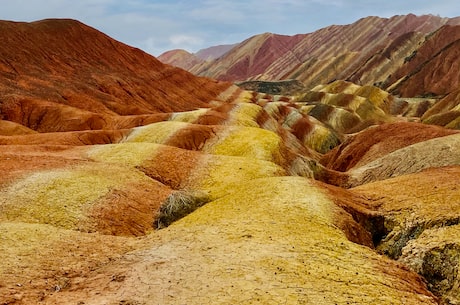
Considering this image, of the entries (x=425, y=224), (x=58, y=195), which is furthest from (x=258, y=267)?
(x=58, y=195)

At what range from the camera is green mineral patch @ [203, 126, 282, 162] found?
58.9 meters

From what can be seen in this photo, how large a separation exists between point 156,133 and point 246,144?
17.5 metres

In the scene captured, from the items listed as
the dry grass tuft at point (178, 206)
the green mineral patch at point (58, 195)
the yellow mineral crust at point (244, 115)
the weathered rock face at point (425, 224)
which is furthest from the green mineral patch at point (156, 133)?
the weathered rock face at point (425, 224)

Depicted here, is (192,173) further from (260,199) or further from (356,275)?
(356,275)

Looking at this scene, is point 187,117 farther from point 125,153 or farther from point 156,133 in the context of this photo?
point 125,153

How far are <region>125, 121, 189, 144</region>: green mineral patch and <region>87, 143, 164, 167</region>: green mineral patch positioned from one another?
14779mm

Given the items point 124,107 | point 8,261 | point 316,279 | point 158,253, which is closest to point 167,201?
point 158,253

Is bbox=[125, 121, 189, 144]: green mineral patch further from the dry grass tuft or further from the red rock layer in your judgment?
the red rock layer

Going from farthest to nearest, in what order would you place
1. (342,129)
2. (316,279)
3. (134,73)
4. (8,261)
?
1. (134,73)
2. (342,129)
3. (8,261)
4. (316,279)

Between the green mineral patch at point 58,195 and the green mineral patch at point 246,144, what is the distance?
21935 mm

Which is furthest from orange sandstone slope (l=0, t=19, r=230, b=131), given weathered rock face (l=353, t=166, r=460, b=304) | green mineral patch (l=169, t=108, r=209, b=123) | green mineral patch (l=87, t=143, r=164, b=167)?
weathered rock face (l=353, t=166, r=460, b=304)

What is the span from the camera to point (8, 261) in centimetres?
2330

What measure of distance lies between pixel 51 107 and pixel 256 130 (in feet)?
236

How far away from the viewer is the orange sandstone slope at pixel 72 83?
109438 millimetres
